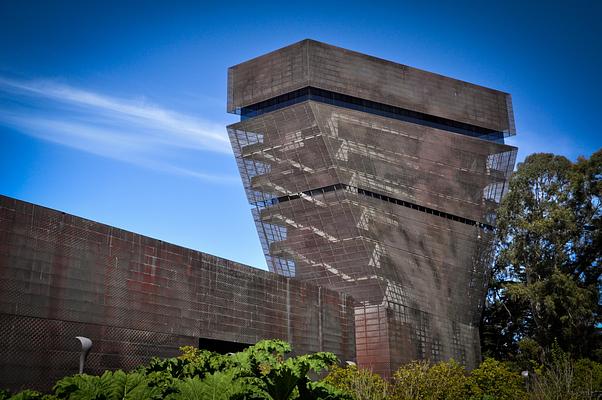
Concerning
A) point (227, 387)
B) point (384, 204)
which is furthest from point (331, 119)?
point (227, 387)

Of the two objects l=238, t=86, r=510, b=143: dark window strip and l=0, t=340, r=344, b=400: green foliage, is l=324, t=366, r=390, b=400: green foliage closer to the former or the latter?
l=0, t=340, r=344, b=400: green foliage

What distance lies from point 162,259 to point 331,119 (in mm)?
25300

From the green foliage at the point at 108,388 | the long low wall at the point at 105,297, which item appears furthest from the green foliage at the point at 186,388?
the long low wall at the point at 105,297

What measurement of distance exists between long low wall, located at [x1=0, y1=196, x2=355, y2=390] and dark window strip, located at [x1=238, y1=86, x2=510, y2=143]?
21555mm

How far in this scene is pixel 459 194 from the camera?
55062 mm

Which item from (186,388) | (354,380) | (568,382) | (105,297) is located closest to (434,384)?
(354,380)

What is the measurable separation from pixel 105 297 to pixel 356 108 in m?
32.9

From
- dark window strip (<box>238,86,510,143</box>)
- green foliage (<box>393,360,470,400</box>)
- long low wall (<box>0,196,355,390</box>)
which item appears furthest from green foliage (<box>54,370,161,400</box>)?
dark window strip (<box>238,86,510,143</box>)

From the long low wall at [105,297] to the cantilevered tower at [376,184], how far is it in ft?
48.5

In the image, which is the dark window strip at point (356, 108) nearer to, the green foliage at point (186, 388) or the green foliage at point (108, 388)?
the green foliage at point (186, 388)

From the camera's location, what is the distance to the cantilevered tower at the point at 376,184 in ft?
154

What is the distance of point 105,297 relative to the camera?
23.2m

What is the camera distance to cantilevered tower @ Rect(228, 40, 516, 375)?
1848 inches

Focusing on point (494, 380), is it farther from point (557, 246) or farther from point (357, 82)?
point (357, 82)
